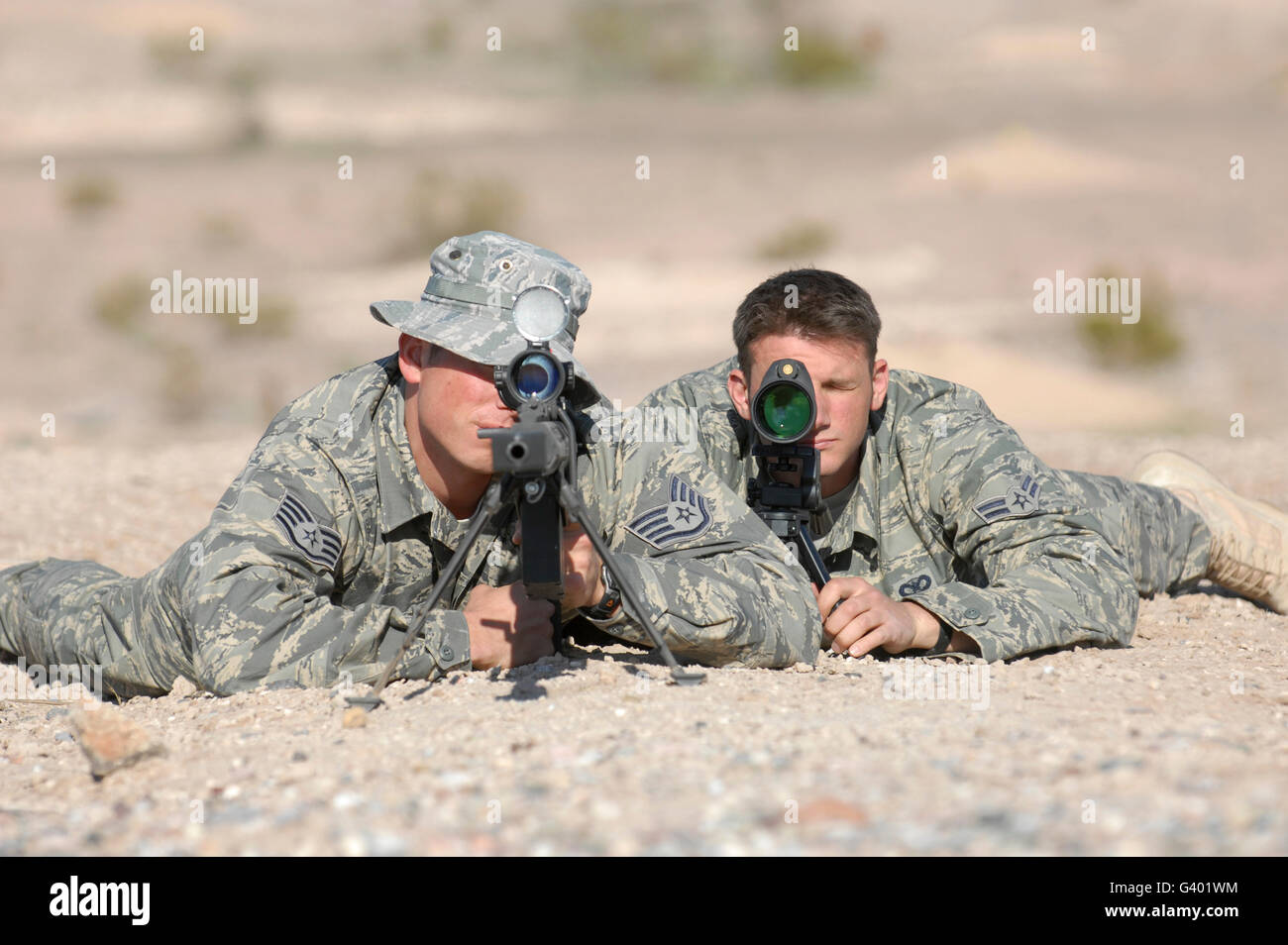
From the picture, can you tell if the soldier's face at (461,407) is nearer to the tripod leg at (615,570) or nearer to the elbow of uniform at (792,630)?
the tripod leg at (615,570)

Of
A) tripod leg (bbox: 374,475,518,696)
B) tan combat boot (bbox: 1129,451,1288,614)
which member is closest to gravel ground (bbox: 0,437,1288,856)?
tripod leg (bbox: 374,475,518,696)

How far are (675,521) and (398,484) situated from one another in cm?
74

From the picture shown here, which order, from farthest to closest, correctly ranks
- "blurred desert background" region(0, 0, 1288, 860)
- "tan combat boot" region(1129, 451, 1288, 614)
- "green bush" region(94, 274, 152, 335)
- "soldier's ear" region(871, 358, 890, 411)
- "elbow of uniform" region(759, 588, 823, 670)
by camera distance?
"green bush" region(94, 274, 152, 335)
"tan combat boot" region(1129, 451, 1288, 614)
"soldier's ear" region(871, 358, 890, 411)
"elbow of uniform" region(759, 588, 823, 670)
"blurred desert background" region(0, 0, 1288, 860)

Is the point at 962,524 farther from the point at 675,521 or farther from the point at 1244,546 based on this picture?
the point at 1244,546

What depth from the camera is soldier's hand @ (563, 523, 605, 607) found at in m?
3.04

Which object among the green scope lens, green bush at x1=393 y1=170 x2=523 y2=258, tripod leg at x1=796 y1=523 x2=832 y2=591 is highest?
green bush at x1=393 y1=170 x2=523 y2=258

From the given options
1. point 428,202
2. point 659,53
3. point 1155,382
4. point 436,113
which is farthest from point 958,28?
point 1155,382

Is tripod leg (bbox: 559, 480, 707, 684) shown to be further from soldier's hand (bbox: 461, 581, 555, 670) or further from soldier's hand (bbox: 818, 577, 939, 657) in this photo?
soldier's hand (bbox: 818, 577, 939, 657)

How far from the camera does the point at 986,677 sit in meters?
3.27

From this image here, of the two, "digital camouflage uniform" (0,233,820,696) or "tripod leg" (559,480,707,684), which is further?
"digital camouflage uniform" (0,233,820,696)

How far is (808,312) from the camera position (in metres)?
3.96

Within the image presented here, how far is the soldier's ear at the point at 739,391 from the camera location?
165 inches

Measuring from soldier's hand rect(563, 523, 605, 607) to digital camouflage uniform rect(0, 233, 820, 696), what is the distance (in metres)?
0.10

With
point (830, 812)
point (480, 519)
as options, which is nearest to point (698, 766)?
point (830, 812)
